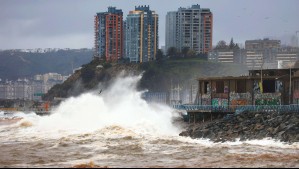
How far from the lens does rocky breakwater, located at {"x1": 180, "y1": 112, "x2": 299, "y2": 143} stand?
37.7 meters

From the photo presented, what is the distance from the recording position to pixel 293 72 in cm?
5444

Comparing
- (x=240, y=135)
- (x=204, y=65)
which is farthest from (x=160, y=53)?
(x=240, y=135)

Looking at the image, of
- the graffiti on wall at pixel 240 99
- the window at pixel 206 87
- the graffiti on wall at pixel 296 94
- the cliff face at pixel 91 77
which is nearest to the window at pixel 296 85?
the graffiti on wall at pixel 296 94

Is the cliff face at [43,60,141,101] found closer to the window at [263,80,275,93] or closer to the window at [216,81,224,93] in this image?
the window at [216,81,224,93]

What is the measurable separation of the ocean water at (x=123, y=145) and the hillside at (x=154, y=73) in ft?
349

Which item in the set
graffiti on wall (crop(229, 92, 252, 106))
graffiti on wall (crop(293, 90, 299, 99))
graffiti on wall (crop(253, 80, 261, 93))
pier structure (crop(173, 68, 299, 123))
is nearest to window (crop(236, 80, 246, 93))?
pier structure (crop(173, 68, 299, 123))

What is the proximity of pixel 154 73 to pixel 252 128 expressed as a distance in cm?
13272

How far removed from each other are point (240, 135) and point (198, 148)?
4.89 metres

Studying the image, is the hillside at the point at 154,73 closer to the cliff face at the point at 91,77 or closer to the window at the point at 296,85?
the cliff face at the point at 91,77

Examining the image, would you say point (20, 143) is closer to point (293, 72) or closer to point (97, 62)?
point (293, 72)

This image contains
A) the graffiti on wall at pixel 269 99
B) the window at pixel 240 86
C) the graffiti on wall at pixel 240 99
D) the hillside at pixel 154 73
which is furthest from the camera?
the hillside at pixel 154 73

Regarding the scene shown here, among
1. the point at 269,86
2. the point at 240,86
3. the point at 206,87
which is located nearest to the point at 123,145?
the point at 240,86

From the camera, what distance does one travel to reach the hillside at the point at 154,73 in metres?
170

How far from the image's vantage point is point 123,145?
39.5 metres
